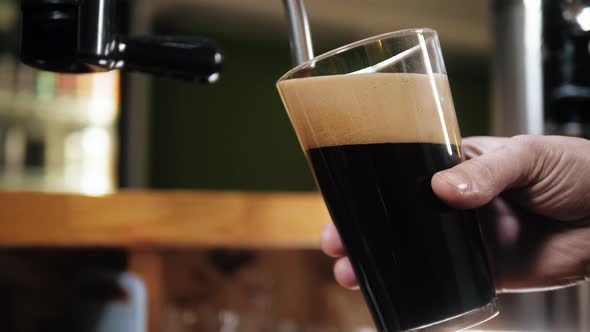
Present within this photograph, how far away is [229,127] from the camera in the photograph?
4.11m

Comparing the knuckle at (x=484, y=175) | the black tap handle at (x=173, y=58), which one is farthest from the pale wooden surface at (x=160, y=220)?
the knuckle at (x=484, y=175)

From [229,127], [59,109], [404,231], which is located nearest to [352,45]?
[404,231]

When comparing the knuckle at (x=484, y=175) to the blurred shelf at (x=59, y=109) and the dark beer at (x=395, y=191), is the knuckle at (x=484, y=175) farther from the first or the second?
the blurred shelf at (x=59, y=109)

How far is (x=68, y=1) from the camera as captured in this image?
19.1 inches

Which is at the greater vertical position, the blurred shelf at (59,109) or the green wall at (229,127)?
the blurred shelf at (59,109)

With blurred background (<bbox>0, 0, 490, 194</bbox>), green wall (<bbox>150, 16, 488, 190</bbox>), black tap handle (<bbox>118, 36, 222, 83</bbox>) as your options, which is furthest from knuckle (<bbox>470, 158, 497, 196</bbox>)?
green wall (<bbox>150, 16, 488, 190</bbox>)

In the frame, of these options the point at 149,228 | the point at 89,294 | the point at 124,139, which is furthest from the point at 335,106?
the point at 124,139

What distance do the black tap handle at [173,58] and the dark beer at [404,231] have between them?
0.39ft

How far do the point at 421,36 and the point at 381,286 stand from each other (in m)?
0.21

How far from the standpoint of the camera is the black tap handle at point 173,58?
536mm

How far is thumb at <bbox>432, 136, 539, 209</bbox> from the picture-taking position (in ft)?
1.82

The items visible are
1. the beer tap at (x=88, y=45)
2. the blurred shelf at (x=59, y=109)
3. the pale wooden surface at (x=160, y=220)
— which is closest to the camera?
the beer tap at (x=88, y=45)

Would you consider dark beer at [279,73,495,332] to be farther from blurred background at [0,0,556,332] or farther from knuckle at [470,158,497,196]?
blurred background at [0,0,556,332]

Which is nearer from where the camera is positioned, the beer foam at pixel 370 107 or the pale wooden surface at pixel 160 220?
the beer foam at pixel 370 107
